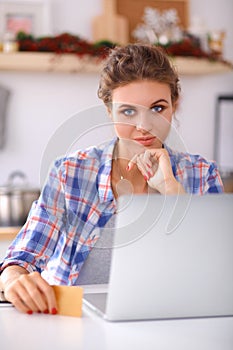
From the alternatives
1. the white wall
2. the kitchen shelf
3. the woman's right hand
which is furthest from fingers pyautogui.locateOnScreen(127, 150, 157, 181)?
the white wall

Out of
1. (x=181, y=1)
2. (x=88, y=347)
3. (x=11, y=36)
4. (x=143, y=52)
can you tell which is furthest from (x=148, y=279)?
(x=181, y=1)

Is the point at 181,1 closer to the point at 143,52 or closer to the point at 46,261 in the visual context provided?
the point at 143,52

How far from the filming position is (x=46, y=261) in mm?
1692

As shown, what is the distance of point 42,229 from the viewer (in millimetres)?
1615

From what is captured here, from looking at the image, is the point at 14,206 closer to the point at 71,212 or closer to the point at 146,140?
the point at 71,212

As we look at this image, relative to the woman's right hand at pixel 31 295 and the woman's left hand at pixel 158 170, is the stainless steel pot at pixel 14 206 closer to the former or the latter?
the woman's left hand at pixel 158 170

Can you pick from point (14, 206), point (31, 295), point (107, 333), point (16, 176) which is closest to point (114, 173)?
point (31, 295)

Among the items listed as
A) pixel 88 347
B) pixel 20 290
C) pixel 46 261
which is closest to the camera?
pixel 88 347

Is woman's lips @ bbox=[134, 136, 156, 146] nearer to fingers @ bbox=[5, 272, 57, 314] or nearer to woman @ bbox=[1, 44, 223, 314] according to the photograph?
woman @ bbox=[1, 44, 223, 314]

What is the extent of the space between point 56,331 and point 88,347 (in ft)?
0.32

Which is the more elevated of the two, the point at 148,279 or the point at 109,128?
the point at 109,128

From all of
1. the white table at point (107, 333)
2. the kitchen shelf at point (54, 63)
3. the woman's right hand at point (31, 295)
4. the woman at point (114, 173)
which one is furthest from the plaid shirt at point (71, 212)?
the kitchen shelf at point (54, 63)

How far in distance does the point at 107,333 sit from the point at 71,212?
70 cm

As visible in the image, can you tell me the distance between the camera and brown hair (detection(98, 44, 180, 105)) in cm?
A: 167
